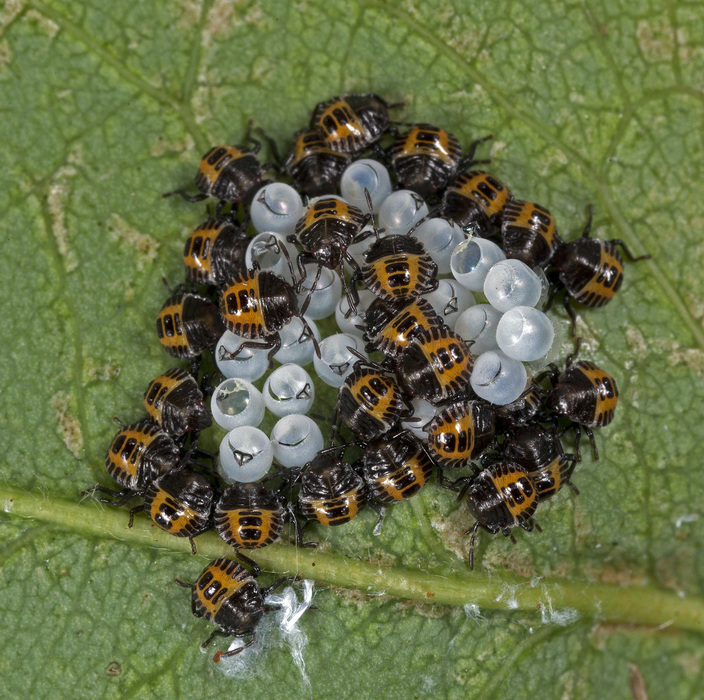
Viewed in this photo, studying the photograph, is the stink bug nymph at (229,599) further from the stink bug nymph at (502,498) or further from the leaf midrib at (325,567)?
the stink bug nymph at (502,498)

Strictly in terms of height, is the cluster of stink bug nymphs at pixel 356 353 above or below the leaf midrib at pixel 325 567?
above

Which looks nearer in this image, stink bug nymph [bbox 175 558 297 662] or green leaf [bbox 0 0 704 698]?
stink bug nymph [bbox 175 558 297 662]

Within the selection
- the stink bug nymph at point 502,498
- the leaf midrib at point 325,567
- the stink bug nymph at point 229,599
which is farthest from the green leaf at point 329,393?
the stink bug nymph at point 502,498

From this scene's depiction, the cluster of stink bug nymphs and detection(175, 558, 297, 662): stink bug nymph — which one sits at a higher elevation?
the cluster of stink bug nymphs

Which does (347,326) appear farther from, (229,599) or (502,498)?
(229,599)

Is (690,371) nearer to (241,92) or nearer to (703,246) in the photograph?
(703,246)

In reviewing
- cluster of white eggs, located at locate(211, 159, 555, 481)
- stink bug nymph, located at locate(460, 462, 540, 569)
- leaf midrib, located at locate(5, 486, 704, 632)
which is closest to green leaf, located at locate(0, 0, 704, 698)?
leaf midrib, located at locate(5, 486, 704, 632)

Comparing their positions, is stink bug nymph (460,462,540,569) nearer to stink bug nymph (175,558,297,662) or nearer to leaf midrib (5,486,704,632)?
leaf midrib (5,486,704,632)
